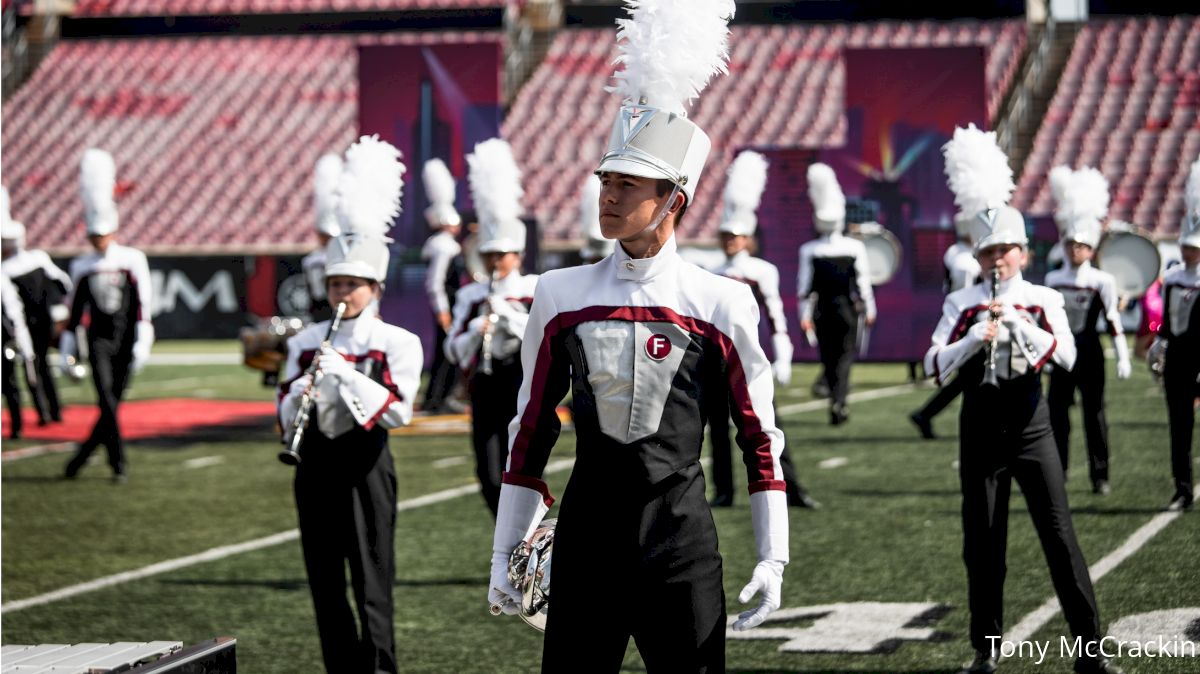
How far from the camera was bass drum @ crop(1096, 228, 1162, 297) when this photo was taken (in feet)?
44.9

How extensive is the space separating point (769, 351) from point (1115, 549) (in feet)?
37.0

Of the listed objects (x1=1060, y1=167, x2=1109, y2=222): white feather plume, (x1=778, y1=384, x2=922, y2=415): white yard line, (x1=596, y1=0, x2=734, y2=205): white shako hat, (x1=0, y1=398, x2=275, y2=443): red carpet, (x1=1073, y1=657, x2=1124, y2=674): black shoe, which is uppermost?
(x1=596, y1=0, x2=734, y2=205): white shako hat

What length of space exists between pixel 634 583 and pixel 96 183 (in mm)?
8712

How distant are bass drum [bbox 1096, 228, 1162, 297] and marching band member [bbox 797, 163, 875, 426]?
1921mm

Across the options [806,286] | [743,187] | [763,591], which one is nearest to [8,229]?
[806,286]

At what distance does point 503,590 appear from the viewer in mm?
3748

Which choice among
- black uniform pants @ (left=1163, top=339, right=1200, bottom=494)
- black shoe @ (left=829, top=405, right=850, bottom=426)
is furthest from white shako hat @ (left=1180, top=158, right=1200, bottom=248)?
black shoe @ (left=829, top=405, right=850, bottom=426)

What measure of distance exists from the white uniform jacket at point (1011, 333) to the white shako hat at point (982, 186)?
0.59ft

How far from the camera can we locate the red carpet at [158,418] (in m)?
14.1

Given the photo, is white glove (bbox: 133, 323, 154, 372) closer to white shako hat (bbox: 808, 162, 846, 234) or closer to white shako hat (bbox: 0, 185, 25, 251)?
white shako hat (bbox: 0, 185, 25, 251)

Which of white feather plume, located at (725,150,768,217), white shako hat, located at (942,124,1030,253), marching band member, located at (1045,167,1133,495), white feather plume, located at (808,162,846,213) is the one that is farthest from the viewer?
white feather plume, located at (808,162,846,213)

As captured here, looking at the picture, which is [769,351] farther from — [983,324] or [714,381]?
[714,381]

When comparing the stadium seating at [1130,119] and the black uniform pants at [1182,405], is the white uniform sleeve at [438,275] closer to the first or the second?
the black uniform pants at [1182,405]

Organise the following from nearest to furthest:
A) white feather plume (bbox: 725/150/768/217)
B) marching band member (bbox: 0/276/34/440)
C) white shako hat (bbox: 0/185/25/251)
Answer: white feather plume (bbox: 725/150/768/217) → marching band member (bbox: 0/276/34/440) → white shako hat (bbox: 0/185/25/251)
